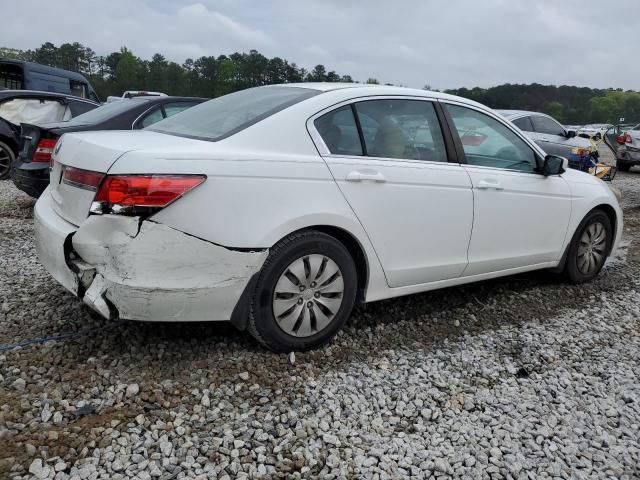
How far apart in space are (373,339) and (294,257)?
0.92 m

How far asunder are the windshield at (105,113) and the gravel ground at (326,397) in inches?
96.5

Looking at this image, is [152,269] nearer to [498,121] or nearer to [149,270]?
[149,270]

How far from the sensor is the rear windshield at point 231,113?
10.3 feet

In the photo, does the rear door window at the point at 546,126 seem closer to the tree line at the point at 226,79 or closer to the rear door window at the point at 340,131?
the rear door window at the point at 340,131

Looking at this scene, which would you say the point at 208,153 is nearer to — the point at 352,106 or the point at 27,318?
the point at 352,106

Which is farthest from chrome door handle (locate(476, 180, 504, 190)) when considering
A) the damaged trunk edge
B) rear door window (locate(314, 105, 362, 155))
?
the damaged trunk edge

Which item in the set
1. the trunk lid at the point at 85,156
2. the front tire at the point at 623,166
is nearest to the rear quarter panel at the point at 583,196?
the trunk lid at the point at 85,156

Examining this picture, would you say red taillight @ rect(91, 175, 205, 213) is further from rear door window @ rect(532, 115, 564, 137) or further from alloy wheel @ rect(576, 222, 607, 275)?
rear door window @ rect(532, 115, 564, 137)

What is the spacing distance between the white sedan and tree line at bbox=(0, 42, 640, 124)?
25307 mm

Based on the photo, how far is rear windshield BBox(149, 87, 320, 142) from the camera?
3.13m

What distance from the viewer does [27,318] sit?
11.6 ft

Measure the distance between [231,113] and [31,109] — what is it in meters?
6.35

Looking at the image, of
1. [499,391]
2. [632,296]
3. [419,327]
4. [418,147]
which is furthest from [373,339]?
[632,296]

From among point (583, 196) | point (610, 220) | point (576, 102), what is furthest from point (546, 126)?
point (576, 102)
